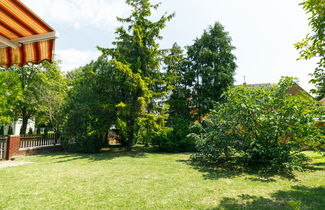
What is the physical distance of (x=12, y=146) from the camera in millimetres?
10812

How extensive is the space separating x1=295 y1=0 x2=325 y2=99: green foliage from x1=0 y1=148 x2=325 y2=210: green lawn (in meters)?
3.28

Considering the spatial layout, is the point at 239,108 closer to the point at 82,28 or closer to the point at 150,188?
the point at 150,188

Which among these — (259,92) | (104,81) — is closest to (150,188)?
(259,92)

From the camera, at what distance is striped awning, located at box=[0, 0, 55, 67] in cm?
275

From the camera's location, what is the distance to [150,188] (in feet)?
19.0

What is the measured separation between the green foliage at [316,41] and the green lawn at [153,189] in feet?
10.7

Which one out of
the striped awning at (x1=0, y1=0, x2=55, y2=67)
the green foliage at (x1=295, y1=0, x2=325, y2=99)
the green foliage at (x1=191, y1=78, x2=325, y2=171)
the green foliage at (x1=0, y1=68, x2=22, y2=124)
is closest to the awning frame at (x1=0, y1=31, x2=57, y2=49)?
the striped awning at (x1=0, y1=0, x2=55, y2=67)

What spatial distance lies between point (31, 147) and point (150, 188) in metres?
11.0

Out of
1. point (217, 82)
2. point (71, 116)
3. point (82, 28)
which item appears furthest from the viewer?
point (217, 82)

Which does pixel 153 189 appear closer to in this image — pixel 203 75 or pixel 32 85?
pixel 203 75

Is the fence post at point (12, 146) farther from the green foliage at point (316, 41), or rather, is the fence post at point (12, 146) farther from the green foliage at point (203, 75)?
the green foliage at point (316, 41)

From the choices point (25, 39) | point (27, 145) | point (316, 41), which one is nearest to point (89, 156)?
point (27, 145)

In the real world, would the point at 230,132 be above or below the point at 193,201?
above

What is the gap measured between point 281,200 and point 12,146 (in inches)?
526
